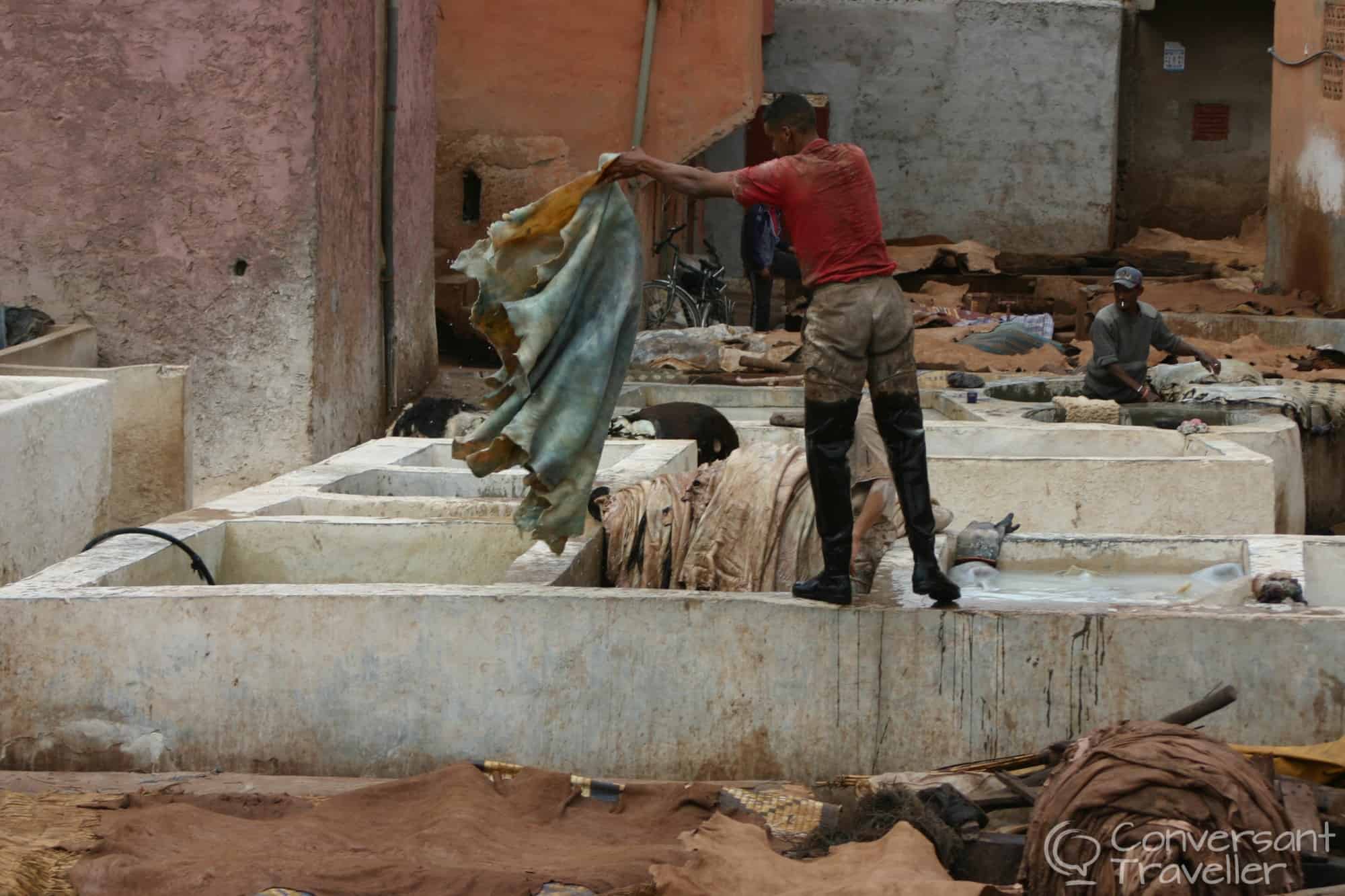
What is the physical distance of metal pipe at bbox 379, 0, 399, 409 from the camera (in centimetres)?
1208

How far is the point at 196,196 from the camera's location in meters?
10.5

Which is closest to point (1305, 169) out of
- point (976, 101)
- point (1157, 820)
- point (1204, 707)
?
point (976, 101)

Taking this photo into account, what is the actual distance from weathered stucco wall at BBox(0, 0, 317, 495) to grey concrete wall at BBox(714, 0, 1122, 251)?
14559 mm

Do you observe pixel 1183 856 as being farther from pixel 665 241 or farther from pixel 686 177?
pixel 665 241

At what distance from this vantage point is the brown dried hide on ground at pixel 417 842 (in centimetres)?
465

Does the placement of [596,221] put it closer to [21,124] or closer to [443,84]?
[21,124]

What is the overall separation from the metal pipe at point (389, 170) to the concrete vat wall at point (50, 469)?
4064mm

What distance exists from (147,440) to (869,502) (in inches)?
174

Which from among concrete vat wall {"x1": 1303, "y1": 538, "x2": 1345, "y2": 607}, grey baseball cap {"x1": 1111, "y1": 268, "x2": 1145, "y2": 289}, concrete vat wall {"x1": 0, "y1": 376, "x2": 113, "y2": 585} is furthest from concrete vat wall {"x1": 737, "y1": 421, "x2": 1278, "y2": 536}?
concrete vat wall {"x1": 0, "y1": 376, "x2": 113, "y2": 585}

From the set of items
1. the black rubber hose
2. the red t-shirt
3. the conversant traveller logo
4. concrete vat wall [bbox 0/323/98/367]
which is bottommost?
the conversant traveller logo

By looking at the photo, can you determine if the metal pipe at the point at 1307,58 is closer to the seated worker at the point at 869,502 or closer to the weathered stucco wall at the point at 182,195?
the weathered stucco wall at the point at 182,195

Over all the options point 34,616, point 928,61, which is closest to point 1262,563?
point 34,616

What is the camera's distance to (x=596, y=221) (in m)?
6.27

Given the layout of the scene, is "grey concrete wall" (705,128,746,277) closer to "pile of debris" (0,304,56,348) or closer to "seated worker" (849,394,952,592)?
"pile of debris" (0,304,56,348)
